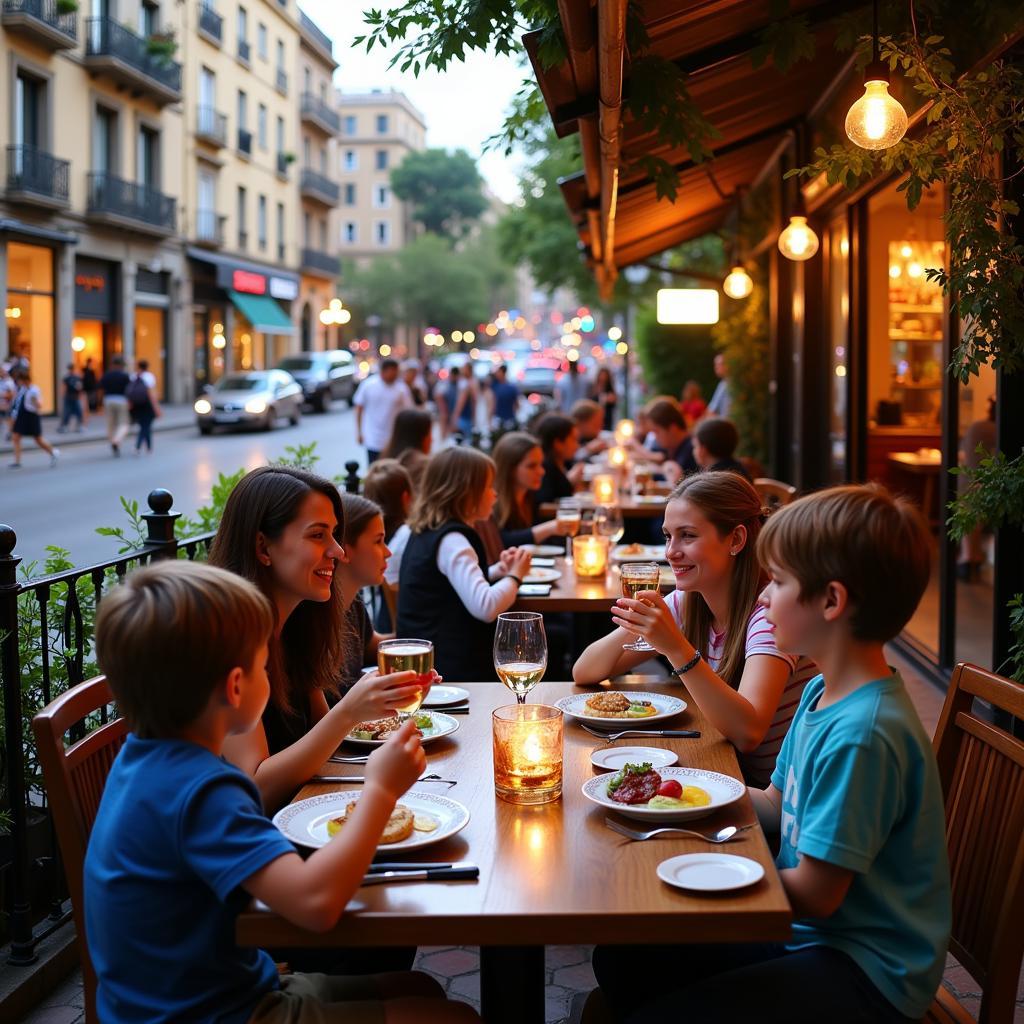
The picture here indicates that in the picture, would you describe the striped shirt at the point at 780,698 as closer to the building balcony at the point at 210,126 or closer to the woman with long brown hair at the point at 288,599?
the woman with long brown hair at the point at 288,599

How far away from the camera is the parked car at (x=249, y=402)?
27078 mm

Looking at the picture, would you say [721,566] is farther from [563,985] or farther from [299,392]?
[299,392]

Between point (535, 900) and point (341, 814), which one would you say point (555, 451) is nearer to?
point (341, 814)

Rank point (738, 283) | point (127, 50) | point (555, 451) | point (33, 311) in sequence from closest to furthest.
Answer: point (555, 451) → point (738, 283) → point (33, 311) → point (127, 50)

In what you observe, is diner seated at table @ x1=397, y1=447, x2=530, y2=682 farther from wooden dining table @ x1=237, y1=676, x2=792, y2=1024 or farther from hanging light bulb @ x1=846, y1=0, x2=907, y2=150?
wooden dining table @ x1=237, y1=676, x2=792, y2=1024

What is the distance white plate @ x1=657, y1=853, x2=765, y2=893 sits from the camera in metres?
2.06

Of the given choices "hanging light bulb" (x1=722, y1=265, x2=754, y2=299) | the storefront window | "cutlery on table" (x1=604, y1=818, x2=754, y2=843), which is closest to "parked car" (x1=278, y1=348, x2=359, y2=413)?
the storefront window

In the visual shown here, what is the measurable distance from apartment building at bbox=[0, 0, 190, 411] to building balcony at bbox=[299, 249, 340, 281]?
12.6 m

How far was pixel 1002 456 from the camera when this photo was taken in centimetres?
441

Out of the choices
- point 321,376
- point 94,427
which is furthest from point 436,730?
point 321,376

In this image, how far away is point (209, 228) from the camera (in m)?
37.3

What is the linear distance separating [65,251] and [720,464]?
24.8 metres

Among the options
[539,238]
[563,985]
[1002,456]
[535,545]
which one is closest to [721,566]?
[563,985]

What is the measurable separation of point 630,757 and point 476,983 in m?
1.29
